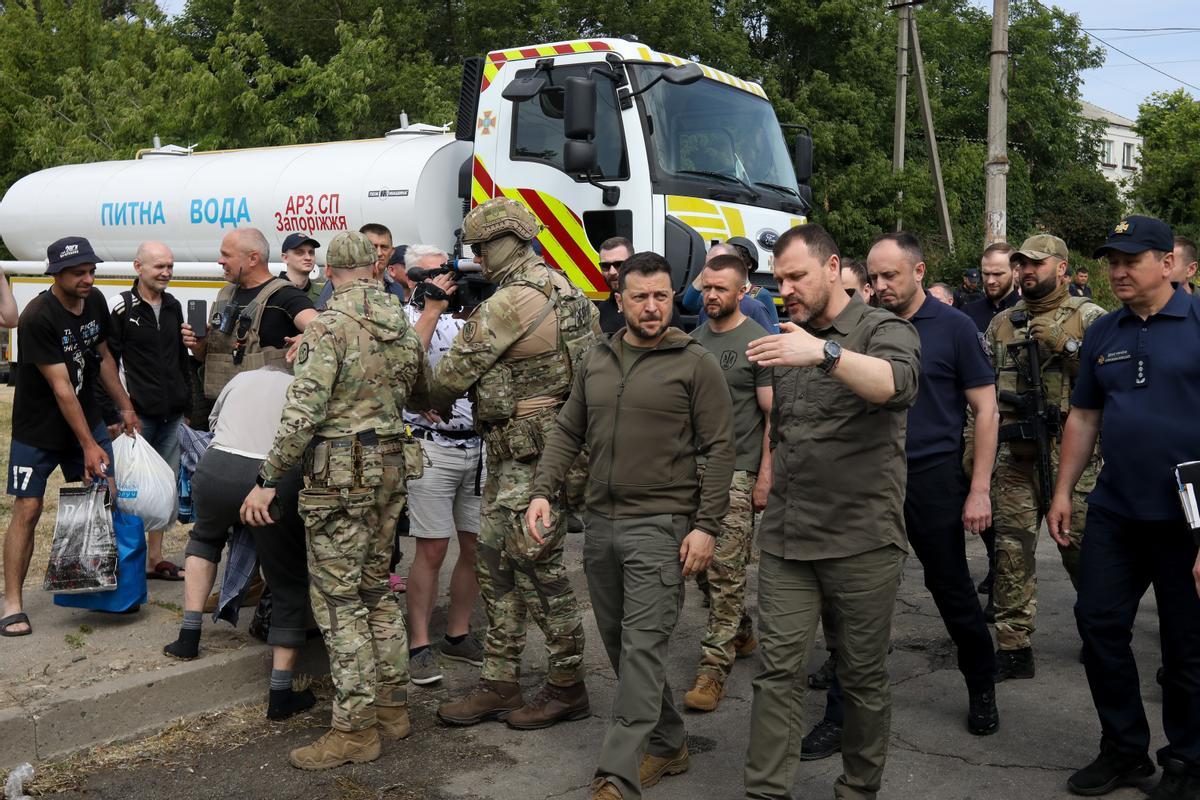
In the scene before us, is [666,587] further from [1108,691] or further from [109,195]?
[109,195]

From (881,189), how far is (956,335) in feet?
68.5

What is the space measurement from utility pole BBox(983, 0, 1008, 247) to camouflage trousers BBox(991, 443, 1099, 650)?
452 inches

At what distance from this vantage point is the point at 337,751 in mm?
4520

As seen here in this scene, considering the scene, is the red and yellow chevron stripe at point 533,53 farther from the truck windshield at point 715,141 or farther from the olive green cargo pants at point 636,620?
the olive green cargo pants at point 636,620

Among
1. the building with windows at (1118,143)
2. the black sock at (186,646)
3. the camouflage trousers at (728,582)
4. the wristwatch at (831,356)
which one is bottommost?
the black sock at (186,646)

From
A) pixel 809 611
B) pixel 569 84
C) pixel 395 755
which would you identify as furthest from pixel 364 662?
pixel 569 84

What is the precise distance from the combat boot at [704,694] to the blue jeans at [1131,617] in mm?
1588

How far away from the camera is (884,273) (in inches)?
190

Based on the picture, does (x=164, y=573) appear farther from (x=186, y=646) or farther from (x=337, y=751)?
(x=337, y=751)

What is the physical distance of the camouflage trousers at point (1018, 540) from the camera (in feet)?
18.1

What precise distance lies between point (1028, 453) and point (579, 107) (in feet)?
13.3

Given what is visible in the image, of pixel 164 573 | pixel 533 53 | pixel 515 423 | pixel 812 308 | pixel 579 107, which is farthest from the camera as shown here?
pixel 533 53

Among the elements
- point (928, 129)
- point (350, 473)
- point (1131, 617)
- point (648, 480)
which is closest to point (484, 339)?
point (350, 473)

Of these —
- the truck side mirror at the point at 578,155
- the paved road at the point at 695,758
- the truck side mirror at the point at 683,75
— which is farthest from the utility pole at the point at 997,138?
the paved road at the point at 695,758
